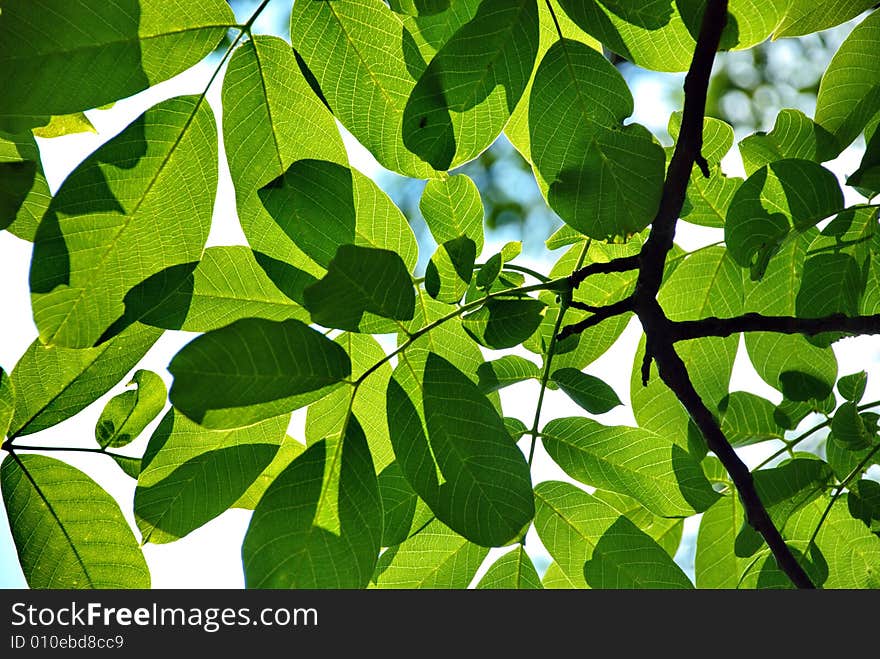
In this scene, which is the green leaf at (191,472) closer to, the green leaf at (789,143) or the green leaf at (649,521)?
the green leaf at (649,521)

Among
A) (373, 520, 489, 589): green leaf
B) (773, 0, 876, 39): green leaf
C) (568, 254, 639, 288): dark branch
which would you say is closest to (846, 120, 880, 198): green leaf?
(773, 0, 876, 39): green leaf

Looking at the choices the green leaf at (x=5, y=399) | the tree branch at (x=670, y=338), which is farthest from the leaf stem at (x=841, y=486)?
the green leaf at (x=5, y=399)

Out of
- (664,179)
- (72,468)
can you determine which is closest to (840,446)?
(664,179)

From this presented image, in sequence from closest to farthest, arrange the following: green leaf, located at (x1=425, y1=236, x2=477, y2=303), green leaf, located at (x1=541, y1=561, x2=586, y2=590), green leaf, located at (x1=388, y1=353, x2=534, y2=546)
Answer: green leaf, located at (x1=388, y1=353, x2=534, y2=546), green leaf, located at (x1=425, y1=236, x2=477, y2=303), green leaf, located at (x1=541, y1=561, x2=586, y2=590)

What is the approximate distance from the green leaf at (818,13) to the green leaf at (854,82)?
3cm

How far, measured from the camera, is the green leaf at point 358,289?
622 millimetres

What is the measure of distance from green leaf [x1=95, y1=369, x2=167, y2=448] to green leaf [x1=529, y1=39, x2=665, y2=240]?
48 cm

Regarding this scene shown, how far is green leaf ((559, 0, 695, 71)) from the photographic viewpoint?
0.69 meters

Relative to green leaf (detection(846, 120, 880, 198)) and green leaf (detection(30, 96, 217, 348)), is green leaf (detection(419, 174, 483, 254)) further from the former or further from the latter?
green leaf (detection(846, 120, 880, 198))

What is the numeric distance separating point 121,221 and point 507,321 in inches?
14.2

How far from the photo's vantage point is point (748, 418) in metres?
0.95
